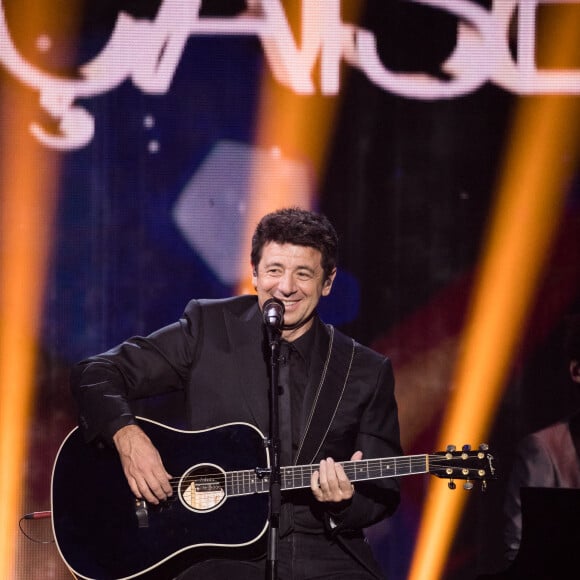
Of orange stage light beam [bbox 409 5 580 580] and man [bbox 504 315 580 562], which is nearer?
man [bbox 504 315 580 562]

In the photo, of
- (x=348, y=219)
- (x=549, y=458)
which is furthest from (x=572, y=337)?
(x=348, y=219)

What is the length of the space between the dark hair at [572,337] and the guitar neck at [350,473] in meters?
1.95

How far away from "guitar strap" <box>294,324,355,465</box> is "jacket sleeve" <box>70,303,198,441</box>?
0.58 m

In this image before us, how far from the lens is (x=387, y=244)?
515 centimetres

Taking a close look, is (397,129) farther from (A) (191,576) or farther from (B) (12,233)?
(A) (191,576)

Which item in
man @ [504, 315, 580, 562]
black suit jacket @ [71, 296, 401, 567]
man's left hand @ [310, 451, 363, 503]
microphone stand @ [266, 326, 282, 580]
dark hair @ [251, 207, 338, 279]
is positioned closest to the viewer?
microphone stand @ [266, 326, 282, 580]

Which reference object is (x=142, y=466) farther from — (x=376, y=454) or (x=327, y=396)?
(x=376, y=454)

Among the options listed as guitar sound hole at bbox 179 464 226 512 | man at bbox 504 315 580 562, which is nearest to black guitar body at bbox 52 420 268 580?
guitar sound hole at bbox 179 464 226 512

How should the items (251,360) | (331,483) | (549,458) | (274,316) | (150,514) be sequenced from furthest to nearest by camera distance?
(549,458) < (251,360) < (150,514) < (331,483) < (274,316)

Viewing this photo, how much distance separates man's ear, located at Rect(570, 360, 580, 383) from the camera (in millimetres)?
5043

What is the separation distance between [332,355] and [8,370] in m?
2.13

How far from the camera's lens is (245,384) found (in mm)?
3773

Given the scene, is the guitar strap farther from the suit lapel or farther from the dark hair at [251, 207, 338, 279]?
the dark hair at [251, 207, 338, 279]

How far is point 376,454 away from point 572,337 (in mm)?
1810
